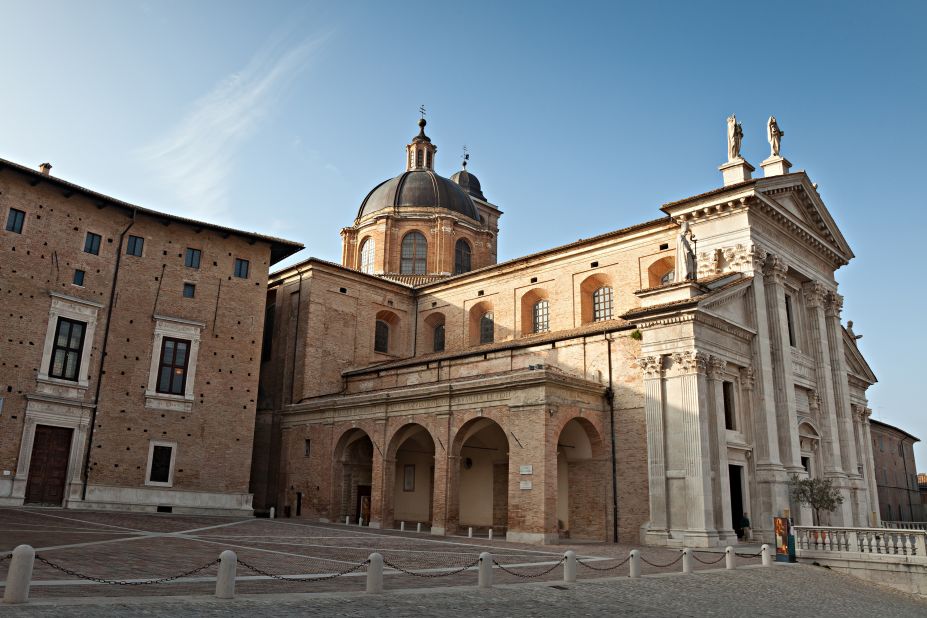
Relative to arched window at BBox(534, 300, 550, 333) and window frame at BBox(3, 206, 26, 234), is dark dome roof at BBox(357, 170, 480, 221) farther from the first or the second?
window frame at BBox(3, 206, 26, 234)

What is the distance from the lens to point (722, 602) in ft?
39.1

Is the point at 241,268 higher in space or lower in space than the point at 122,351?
higher

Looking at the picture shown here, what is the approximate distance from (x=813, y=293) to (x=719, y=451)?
33.5 ft

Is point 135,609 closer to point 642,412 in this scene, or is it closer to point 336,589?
point 336,589

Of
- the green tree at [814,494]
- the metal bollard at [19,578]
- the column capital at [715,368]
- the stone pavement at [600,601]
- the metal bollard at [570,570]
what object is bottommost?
the stone pavement at [600,601]

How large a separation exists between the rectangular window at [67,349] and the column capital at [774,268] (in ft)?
78.6

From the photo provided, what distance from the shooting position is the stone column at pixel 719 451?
21.3m

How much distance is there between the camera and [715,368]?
2230cm

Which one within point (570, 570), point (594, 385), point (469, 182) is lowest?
point (570, 570)

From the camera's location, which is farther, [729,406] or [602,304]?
[602,304]

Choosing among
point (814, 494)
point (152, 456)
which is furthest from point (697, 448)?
point (152, 456)

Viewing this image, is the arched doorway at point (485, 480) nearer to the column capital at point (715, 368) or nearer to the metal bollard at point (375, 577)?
the column capital at point (715, 368)

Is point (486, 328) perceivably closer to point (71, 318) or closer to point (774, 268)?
point (774, 268)

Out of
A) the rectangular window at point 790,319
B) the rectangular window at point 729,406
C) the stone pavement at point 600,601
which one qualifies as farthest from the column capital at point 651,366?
the rectangular window at point 790,319
